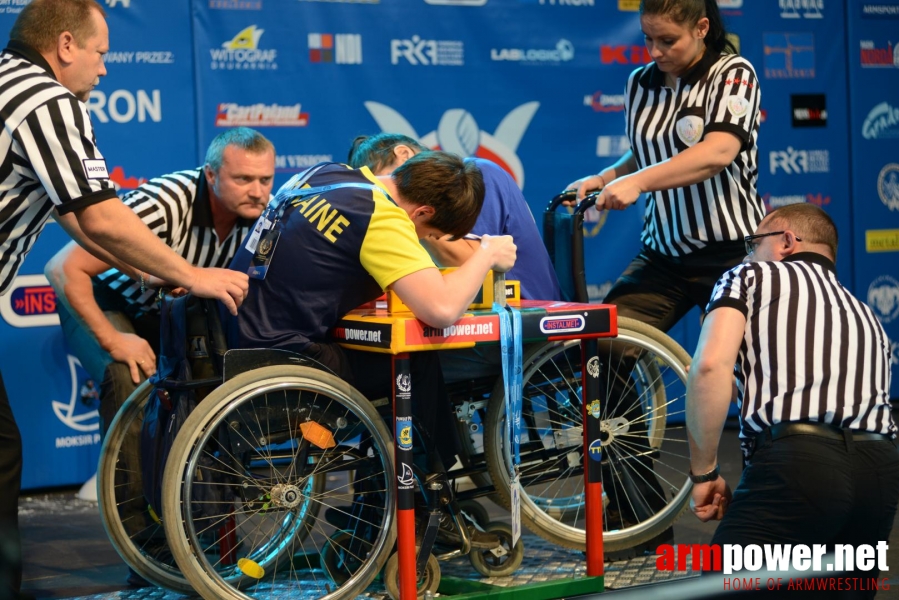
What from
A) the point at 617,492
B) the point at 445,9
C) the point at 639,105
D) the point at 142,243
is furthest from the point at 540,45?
the point at 142,243

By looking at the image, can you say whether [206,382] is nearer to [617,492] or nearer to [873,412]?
[617,492]

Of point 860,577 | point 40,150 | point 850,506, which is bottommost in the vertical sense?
point 860,577

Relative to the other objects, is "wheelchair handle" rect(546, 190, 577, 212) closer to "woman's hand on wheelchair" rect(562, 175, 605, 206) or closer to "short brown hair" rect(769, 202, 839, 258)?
"woman's hand on wheelchair" rect(562, 175, 605, 206)

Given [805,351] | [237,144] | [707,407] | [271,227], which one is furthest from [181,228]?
[805,351]

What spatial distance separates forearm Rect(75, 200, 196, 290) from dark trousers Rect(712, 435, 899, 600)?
58.6 inches

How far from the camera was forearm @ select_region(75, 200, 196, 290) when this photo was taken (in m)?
2.76

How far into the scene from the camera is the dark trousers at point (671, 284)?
3580 mm

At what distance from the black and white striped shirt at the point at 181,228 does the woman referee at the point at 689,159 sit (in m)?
1.27

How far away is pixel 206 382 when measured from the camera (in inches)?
113

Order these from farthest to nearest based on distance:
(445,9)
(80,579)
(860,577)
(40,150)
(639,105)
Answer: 1. (445,9)
2. (639,105)
3. (80,579)
4. (40,150)
5. (860,577)

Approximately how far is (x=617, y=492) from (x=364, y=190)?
134 centimetres

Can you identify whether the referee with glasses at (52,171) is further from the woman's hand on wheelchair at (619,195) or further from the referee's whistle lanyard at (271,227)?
the woman's hand on wheelchair at (619,195)

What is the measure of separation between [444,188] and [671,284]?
43.8 inches

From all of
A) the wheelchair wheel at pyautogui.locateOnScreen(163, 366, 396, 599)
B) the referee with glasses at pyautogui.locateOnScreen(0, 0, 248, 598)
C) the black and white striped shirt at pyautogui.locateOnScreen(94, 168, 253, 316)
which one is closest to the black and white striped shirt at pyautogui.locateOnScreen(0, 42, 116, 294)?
the referee with glasses at pyautogui.locateOnScreen(0, 0, 248, 598)
